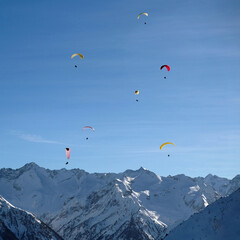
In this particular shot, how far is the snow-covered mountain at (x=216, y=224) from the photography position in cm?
14388

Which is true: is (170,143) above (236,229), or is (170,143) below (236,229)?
above

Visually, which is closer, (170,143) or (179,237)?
(170,143)

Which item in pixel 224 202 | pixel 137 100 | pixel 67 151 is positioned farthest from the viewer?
pixel 224 202

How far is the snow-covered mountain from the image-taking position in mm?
143875

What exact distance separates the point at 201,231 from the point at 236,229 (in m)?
15.2

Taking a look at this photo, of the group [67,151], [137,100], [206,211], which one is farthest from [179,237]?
[137,100]

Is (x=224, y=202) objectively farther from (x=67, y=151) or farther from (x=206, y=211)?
(x=67, y=151)

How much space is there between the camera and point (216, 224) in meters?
152

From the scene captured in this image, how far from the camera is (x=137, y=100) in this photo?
113125 millimetres

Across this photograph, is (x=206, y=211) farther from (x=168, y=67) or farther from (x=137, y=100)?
(x=137, y=100)

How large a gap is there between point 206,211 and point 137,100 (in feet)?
236

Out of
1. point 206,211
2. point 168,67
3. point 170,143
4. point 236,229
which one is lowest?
point 236,229

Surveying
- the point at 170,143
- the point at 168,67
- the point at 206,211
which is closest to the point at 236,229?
the point at 206,211

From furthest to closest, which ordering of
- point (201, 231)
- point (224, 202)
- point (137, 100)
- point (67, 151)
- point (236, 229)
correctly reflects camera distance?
1. point (224, 202)
2. point (201, 231)
3. point (236, 229)
4. point (67, 151)
5. point (137, 100)
